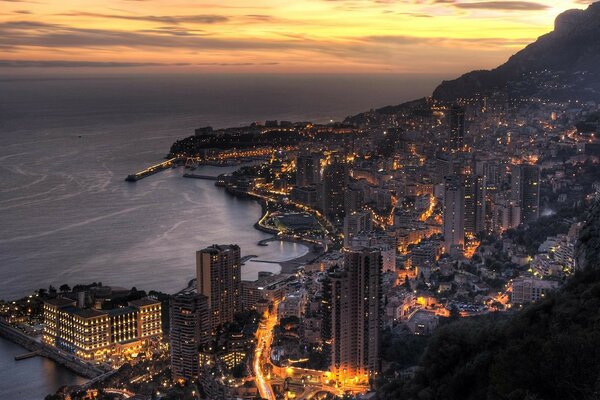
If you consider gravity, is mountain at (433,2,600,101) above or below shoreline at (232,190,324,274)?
above

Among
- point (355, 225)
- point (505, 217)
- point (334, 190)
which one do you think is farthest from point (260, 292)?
point (334, 190)

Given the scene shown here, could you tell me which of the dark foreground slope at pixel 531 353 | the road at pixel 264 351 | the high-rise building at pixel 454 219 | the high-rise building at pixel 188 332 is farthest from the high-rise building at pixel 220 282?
the dark foreground slope at pixel 531 353

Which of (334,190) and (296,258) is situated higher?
(334,190)

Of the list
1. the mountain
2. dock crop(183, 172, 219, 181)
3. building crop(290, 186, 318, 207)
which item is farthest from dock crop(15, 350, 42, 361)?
the mountain

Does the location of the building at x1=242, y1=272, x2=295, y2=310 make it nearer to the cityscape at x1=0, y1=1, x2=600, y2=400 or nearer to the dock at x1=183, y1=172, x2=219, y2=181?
the cityscape at x1=0, y1=1, x2=600, y2=400

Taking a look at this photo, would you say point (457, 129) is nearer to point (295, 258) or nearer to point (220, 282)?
point (295, 258)

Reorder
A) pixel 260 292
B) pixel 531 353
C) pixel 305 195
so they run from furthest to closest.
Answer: pixel 305 195 < pixel 260 292 < pixel 531 353
